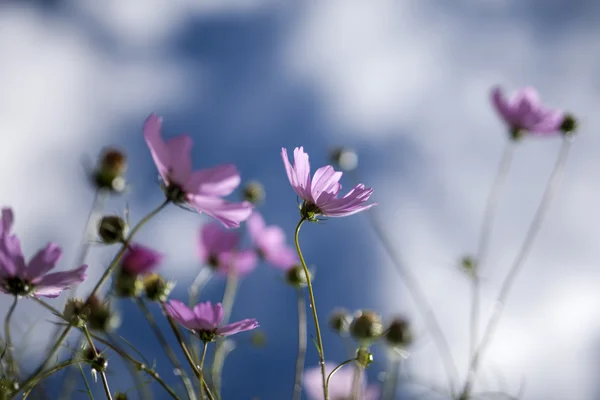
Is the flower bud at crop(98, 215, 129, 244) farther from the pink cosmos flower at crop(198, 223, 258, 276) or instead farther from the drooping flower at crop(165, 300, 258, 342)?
the pink cosmos flower at crop(198, 223, 258, 276)

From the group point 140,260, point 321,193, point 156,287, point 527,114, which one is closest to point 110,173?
point 140,260

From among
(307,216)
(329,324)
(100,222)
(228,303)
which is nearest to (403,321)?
(329,324)

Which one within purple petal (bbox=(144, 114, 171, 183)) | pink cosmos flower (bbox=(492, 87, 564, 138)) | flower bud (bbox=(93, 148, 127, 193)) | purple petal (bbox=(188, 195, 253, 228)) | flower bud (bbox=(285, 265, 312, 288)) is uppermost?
Answer: purple petal (bbox=(144, 114, 171, 183))

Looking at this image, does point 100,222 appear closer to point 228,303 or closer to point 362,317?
point 362,317

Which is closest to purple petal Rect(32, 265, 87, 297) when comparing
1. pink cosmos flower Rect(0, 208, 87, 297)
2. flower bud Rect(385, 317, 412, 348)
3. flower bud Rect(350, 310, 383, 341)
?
pink cosmos flower Rect(0, 208, 87, 297)

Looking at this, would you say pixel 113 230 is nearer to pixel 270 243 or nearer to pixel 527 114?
pixel 270 243

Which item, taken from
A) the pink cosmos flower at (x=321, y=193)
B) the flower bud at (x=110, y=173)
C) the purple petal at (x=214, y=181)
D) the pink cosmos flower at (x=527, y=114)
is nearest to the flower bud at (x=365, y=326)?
the pink cosmos flower at (x=321, y=193)
